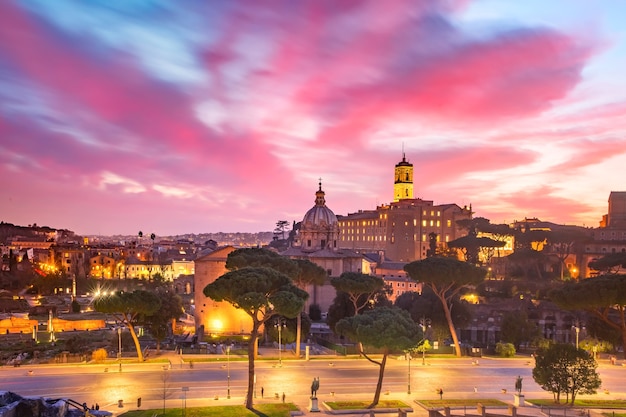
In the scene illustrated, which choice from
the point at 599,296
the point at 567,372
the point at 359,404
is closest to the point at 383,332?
the point at 359,404

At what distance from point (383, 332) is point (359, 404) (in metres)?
4.13

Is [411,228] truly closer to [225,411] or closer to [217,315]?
[217,315]

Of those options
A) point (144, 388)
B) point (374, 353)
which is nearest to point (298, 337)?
point (374, 353)

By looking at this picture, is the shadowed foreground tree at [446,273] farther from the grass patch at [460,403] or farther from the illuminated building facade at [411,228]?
the illuminated building facade at [411,228]

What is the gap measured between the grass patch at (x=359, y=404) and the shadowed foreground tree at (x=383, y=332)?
0.48 m

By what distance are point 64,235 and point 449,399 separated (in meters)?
180

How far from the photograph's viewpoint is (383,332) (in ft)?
96.8

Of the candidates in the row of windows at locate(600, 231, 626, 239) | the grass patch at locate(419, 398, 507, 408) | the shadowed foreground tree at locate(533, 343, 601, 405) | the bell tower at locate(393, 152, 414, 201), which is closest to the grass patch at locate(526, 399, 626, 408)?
the shadowed foreground tree at locate(533, 343, 601, 405)

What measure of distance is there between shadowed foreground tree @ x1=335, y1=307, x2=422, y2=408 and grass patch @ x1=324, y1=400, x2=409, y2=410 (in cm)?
48

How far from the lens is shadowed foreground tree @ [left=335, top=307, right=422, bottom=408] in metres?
29.4

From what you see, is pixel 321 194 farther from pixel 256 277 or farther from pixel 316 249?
pixel 256 277

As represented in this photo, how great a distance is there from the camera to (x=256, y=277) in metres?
31.4

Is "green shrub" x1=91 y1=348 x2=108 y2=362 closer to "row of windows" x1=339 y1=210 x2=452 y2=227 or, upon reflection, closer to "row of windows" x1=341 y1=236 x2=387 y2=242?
"row of windows" x1=339 y1=210 x2=452 y2=227

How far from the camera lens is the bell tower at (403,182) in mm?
138250
